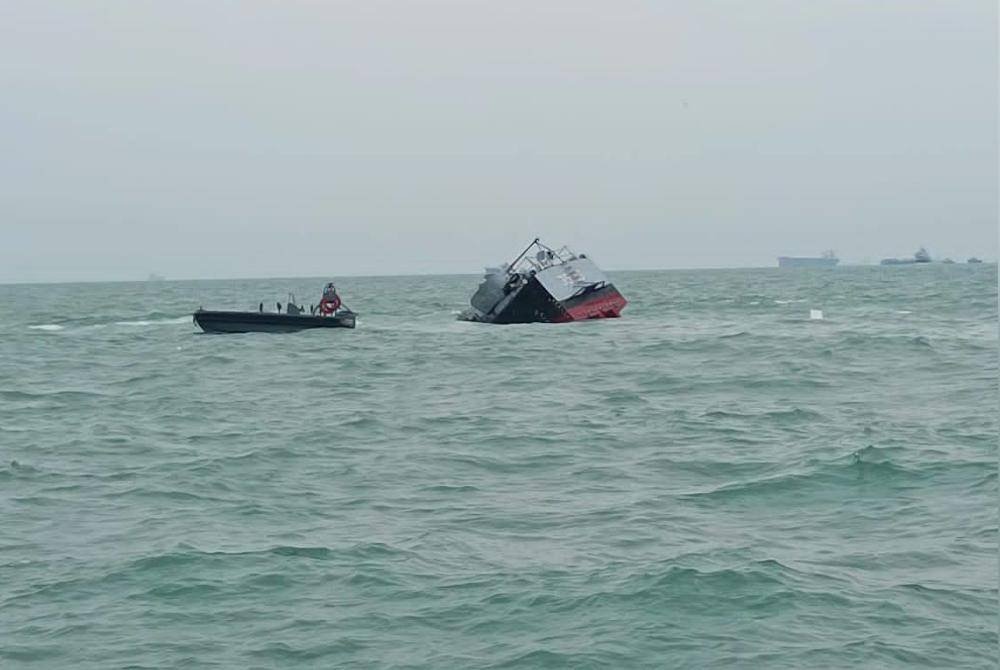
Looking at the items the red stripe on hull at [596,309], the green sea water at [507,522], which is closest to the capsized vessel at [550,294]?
the red stripe on hull at [596,309]

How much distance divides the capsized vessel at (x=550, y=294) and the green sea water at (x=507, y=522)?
19.0 meters

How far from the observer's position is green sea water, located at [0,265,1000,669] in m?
10.6

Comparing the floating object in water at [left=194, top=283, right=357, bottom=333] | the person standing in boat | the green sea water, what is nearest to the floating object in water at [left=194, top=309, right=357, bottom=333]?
the floating object in water at [left=194, top=283, right=357, bottom=333]

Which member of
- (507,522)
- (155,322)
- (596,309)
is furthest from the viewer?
(155,322)

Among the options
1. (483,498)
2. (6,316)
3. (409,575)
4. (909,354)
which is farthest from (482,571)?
(6,316)

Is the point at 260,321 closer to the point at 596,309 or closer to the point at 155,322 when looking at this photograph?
the point at 596,309

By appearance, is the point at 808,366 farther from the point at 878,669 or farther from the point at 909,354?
the point at 878,669

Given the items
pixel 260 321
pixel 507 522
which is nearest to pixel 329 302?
A: pixel 260 321

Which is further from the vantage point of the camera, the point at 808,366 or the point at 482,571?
the point at 808,366

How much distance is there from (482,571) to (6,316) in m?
75.3

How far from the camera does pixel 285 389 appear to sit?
31156 mm

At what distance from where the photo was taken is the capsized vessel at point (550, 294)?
51312 mm

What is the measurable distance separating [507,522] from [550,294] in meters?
36.7

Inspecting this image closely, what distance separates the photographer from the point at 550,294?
2009 inches
